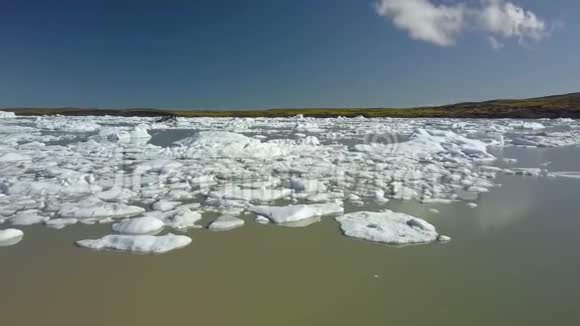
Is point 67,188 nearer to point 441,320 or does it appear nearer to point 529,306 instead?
point 441,320

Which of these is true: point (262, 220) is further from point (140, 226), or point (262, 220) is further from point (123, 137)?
point (123, 137)

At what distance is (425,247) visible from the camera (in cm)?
250

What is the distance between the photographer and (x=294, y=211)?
3.28m

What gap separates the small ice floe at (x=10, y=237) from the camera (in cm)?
262

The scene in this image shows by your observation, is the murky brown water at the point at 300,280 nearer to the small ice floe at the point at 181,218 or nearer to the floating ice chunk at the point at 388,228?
the floating ice chunk at the point at 388,228

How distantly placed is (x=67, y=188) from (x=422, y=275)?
397cm

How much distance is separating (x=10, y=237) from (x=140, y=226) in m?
0.89

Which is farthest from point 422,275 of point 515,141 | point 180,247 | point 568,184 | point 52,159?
point 515,141

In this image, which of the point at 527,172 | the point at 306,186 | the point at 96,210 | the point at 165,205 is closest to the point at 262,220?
the point at 165,205

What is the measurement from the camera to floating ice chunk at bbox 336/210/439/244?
8.70 feet

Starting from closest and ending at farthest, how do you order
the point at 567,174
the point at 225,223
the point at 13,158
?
the point at 225,223 < the point at 567,174 < the point at 13,158

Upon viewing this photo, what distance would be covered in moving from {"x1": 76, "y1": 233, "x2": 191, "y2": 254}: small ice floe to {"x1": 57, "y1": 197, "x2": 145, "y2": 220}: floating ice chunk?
684mm

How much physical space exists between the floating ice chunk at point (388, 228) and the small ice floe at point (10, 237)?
7.73ft

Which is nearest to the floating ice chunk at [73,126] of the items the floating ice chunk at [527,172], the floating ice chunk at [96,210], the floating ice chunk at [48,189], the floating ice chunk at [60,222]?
the floating ice chunk at [48,189]
